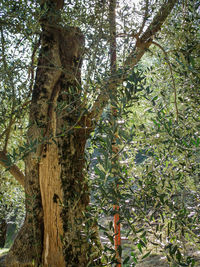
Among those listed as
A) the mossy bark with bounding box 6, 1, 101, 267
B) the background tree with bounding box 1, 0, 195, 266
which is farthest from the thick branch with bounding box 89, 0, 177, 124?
the mossy bark with bounding box 6, 1, 101, 267

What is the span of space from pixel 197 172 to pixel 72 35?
2630 millimetres

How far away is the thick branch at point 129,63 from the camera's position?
76.7 inches

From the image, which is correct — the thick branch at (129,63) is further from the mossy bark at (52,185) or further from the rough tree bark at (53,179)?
the mossy bark at (52,185)

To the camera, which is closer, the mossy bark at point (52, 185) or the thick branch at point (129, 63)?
the thick branch at point (129, 63)

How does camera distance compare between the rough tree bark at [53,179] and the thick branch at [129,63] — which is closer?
the thick branch at [129,63]

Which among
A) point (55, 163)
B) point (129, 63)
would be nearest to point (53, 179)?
point (55, 163)

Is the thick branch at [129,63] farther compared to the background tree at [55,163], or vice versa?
the background tree at [55,163]

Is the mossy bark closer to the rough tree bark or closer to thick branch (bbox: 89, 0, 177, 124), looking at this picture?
the rough tree bark

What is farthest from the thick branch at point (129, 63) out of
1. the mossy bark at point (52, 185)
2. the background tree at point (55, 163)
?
the mossy bark at point (52, 185)

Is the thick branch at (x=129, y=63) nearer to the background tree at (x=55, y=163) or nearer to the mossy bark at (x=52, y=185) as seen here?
the background tree at (x=55, y=163)

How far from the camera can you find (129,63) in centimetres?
226

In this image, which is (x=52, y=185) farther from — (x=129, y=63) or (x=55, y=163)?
(x=129, y=63)

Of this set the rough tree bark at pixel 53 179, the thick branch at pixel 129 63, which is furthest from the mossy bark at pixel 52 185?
the thick branch at pixel 129 63

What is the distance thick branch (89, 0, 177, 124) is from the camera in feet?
6.39
